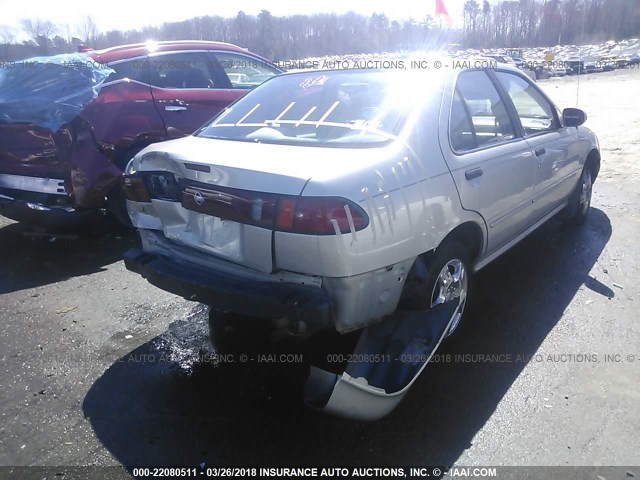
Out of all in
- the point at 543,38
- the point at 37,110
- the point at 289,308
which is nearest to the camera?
the point at 289,308

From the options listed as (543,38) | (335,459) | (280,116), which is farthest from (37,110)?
(543,38)

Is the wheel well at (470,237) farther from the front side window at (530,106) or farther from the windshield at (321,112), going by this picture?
the front side window at (530,106)

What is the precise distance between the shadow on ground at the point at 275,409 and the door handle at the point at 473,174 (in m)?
1.07

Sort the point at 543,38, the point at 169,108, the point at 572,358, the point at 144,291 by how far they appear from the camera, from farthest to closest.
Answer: the point at 543,38, the point at 169,108, the point at 144,291, the point at 572,358

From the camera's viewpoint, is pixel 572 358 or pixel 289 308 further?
pixel 572 358

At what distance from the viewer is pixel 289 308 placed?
2424mm

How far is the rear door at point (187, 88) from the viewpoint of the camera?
5461 mm

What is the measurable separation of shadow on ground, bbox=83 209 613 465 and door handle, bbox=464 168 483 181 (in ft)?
3.50

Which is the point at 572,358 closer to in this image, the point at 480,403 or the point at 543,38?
the point at 480,403

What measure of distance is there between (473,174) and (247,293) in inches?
60.1

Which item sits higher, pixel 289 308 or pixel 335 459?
pixel 289 308

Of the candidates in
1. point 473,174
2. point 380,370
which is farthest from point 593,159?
point 380,370

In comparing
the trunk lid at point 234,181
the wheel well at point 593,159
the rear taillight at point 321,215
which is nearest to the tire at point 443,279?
the rear taillight at point 321,215

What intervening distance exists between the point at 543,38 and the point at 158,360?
95029 millimetres
